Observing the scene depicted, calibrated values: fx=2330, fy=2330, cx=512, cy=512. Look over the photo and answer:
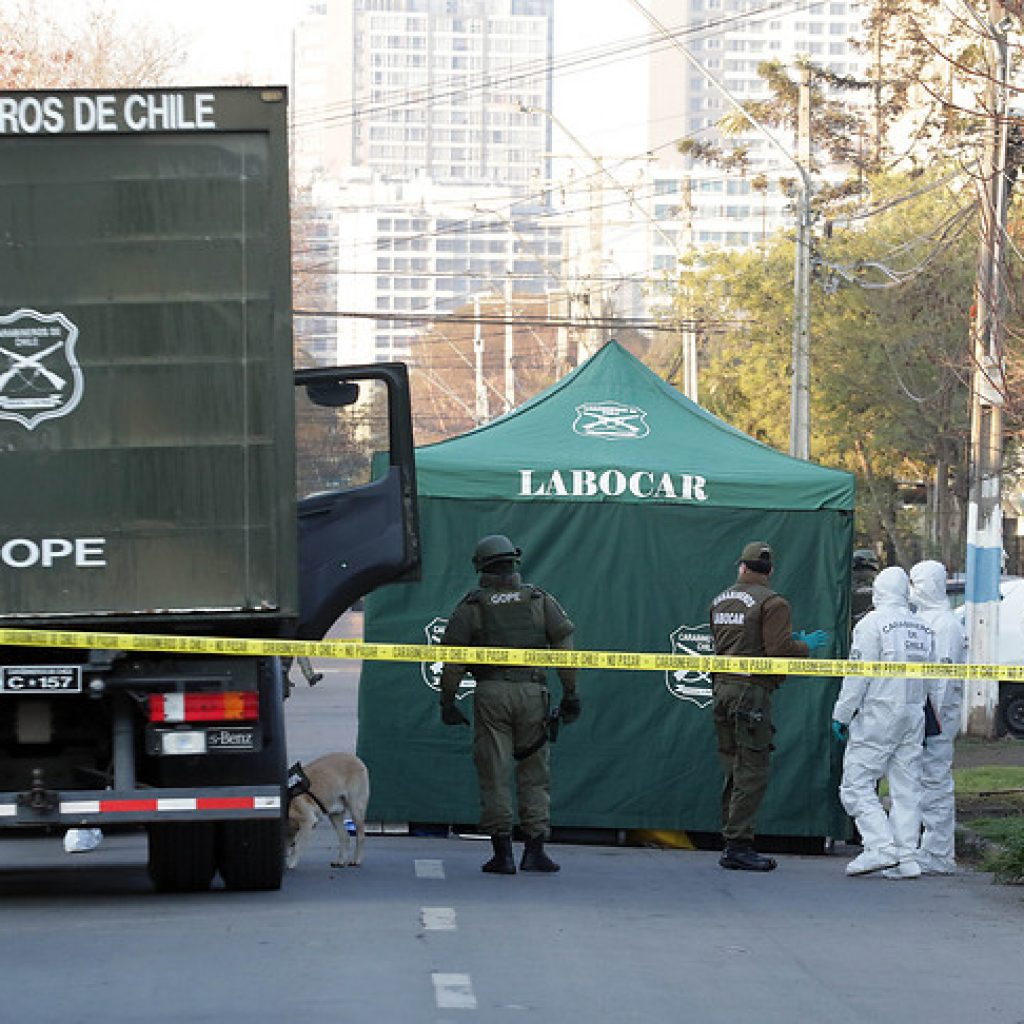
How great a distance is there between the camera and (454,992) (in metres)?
7.91

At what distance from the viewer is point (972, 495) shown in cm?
2225

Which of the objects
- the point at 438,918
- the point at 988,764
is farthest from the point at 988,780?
the point at 438,918

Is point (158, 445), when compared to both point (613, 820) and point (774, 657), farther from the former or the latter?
point (613, 820)

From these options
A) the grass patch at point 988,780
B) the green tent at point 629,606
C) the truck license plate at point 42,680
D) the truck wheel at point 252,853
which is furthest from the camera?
the grass patch at point 988,780

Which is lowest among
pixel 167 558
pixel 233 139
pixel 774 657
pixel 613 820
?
pixel 613 820

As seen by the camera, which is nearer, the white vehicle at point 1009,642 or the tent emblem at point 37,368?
the tent emblem at point 37,368

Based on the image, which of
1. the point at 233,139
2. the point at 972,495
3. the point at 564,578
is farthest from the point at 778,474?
the point at 972,495

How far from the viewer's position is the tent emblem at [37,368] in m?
9.91

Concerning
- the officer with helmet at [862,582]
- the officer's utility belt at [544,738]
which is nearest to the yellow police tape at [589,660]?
the officer's utility belt at [544,738]

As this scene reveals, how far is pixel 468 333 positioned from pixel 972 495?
110 meters

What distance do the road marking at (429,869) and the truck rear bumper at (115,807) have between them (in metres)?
1.79

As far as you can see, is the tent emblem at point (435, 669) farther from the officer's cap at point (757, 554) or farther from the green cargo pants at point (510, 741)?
the officer's cap at point (757, 554)

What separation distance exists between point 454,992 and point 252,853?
3100mm

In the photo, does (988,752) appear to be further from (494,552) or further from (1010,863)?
(494,552)
